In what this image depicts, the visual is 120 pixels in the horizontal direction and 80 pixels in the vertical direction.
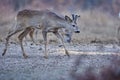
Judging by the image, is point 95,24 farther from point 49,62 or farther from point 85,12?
point 49,62

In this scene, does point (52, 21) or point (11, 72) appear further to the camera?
point (52, 21)

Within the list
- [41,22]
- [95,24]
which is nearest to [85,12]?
[95,24]

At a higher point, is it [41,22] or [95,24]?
[41,22]

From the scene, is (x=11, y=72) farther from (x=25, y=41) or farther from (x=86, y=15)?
(x=86, y=15)

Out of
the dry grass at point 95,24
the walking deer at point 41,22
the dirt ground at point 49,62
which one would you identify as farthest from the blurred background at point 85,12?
the walking deer at point 41,22

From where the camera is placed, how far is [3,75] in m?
11.9

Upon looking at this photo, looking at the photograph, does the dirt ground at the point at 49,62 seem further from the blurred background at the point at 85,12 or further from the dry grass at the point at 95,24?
the dry grass at the point at 95,24

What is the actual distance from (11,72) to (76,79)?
3.34m

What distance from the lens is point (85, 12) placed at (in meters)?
28.2

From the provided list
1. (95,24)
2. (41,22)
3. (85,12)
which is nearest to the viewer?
(41,22)

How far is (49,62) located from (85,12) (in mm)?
14292

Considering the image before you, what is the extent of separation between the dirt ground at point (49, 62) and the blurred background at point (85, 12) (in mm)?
5484

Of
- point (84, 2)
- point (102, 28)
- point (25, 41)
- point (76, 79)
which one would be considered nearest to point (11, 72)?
point (76, 79)

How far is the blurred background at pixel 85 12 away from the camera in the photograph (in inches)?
1002
